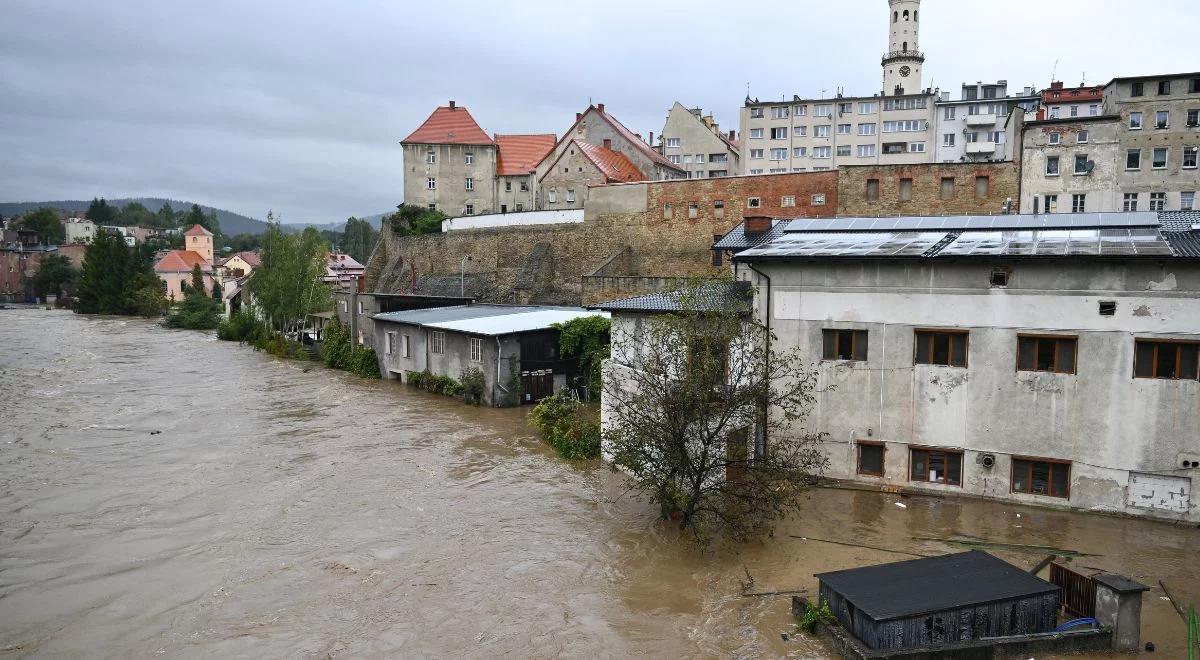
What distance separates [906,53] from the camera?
60.6m

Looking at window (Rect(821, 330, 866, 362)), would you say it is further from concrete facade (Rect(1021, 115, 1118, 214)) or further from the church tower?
the church tower

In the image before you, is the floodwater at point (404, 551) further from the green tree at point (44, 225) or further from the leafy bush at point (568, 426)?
the green tree at point (44, 225)

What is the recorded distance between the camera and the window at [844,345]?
16.2 m

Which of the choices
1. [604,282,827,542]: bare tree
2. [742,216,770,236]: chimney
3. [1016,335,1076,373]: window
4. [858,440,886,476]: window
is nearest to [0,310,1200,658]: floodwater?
[858,440,886,476]: window

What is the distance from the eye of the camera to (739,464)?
44.1ft

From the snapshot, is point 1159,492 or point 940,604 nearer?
point 940,604

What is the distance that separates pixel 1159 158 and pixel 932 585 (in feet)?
103

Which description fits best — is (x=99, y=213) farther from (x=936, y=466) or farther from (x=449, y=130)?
(x=936, y=466)

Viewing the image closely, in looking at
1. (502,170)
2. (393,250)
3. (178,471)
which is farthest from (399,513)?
(502,170)

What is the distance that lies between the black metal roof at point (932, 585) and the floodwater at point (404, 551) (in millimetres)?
1080

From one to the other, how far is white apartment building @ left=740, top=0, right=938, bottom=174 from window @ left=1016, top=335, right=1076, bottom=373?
127 feet

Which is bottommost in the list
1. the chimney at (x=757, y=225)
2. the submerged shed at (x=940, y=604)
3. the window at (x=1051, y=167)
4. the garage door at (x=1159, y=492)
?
the submerged shed at (x=940, y=604)

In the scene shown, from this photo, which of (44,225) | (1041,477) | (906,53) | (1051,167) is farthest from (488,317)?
(44,225)

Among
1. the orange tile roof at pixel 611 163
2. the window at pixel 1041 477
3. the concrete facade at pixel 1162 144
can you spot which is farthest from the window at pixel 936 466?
the orange tile roof at pixel 611 163
